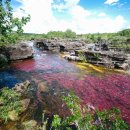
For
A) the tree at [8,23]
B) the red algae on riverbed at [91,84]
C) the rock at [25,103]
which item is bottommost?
the red algae on riverbed at [91,84]

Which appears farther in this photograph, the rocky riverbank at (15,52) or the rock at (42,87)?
the rocky riverbank at (15,52)

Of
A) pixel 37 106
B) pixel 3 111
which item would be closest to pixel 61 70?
pixel 37 106

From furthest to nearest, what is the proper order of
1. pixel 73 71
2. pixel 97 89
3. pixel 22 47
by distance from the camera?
pixel 22 47, pixel 73 71, pixel 97 89

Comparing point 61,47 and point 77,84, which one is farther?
point 61,47

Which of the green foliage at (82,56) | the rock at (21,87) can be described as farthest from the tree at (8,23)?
the green foliage at (82,56)

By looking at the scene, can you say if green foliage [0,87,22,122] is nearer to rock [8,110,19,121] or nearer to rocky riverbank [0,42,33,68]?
rock [8,110,19,121]

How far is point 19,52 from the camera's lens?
53594 mm

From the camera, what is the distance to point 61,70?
4334cm

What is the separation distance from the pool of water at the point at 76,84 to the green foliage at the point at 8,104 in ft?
8.23

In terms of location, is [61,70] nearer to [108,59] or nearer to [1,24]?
[108,59]

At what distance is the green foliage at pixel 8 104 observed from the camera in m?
19.2

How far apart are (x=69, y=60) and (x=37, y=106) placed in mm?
33538

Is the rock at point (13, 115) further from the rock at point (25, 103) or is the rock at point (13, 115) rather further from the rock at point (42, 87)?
the rock at point (42, 87)

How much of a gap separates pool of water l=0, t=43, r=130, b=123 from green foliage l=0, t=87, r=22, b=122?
251 centimetres
